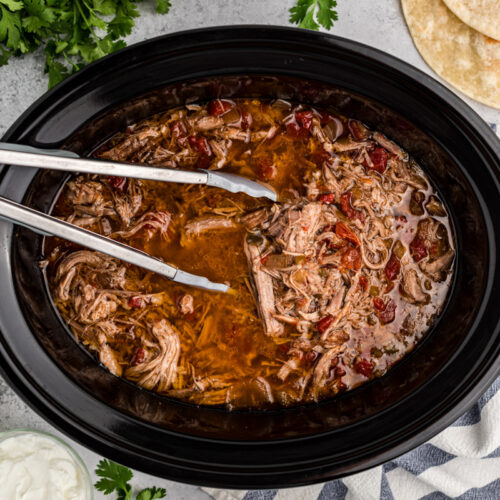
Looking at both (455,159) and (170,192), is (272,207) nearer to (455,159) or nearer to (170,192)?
(170,192)

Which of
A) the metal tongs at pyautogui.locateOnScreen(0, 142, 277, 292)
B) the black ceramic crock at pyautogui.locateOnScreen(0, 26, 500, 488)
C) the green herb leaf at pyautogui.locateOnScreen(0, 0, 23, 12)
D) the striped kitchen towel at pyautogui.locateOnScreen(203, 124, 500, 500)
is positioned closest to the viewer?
the metal tongs at pyautogui.locateOnScreen(0, 142, 277, 292)

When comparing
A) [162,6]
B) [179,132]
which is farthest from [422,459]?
[162,6]

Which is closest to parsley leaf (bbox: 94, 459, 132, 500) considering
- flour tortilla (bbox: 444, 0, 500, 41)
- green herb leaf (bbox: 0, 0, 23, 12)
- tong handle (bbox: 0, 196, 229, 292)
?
tong handle (bbox: 0, 196, 229, 292)

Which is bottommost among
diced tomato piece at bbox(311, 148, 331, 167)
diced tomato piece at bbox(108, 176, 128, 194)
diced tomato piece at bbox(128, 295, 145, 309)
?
diced tomato piece at bbox(128, 295, 145, 309)

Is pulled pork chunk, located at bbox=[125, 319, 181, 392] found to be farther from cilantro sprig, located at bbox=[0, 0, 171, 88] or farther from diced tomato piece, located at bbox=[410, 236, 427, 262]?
cilantro sprig, located at bbox=[0, 0, 171, 88]

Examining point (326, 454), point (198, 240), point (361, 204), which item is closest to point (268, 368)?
point (326, 454)

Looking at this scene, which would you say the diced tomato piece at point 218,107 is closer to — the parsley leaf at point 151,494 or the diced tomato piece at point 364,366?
the diced tomato piece at point 364,366

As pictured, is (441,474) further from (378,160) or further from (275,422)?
(378,160)
